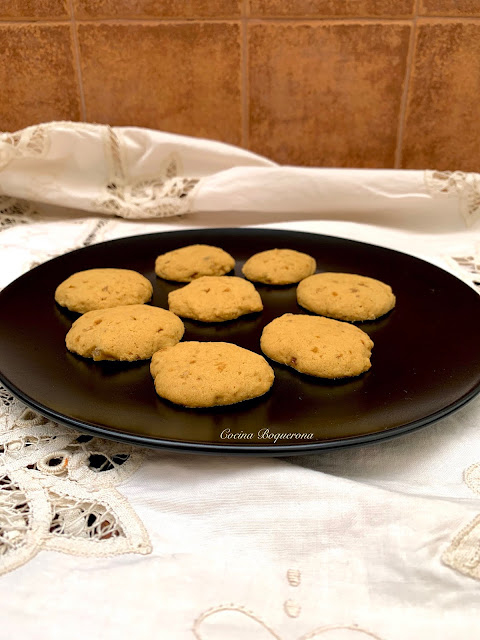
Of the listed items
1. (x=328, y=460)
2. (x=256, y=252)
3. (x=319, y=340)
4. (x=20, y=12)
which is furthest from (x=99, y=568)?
(x=20, y=12)

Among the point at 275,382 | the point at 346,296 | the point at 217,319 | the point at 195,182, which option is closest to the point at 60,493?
the point at 275,382

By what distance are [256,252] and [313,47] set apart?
632 mm

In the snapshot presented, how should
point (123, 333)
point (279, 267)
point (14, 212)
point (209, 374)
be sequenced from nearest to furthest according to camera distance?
point (209, 374)
point (123, 333)
point (279, 267)
point (14, 212)

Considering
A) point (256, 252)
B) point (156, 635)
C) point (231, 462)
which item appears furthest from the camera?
point (256, 252)

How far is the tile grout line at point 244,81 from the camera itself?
5.15 ft

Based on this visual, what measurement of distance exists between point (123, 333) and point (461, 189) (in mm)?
1021

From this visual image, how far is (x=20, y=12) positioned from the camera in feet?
5.06

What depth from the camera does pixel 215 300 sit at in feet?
3.49

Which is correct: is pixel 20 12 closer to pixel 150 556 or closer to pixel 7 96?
pixel 7 96

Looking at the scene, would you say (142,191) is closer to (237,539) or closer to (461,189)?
(461,189)

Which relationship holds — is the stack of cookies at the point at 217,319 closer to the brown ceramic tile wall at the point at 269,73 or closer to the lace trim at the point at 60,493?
the lace trim at the point at 60,493

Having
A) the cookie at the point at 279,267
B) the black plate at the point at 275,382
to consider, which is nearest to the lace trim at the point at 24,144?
the black plate at the point at 275,382

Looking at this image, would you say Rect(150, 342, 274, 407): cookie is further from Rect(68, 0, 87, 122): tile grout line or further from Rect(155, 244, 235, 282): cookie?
Rect(68, 0, 87, 122): tile grout line

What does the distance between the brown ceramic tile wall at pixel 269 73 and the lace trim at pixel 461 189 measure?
187mm
